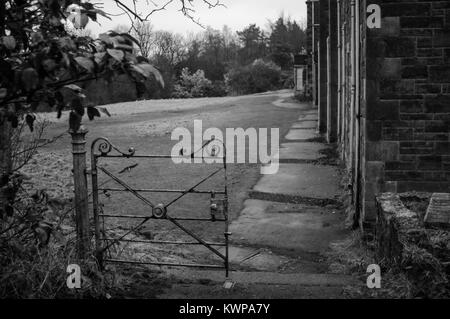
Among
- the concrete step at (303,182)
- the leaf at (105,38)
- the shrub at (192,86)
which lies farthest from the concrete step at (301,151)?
the shrub at (192,86)

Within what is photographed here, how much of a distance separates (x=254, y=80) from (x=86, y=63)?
171 feet

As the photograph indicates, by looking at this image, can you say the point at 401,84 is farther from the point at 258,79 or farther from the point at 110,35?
the point at 258,79

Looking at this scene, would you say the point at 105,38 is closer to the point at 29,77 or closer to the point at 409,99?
the point at 29,77

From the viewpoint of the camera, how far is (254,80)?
2141 inches

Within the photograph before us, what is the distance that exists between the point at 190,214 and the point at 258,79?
150 ft

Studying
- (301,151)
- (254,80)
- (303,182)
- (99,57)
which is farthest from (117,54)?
(254,80)

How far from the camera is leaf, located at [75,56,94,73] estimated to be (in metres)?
2.98

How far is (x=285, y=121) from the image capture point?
24.7 meters

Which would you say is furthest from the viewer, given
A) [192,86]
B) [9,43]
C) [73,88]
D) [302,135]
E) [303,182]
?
[192,86]

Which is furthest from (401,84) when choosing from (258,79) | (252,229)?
(258,79)

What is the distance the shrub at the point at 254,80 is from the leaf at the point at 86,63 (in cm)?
5137

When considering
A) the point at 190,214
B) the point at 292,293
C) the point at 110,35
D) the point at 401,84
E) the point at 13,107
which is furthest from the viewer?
the point at 190,214

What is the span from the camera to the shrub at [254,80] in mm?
54125
